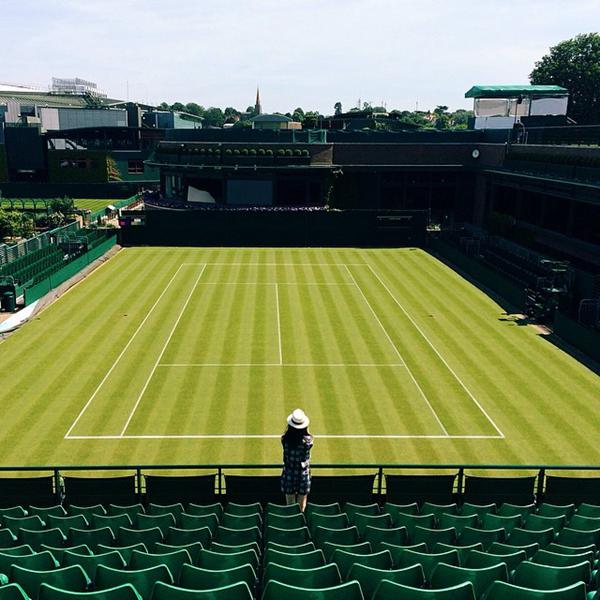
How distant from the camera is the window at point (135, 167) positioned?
9812 cm

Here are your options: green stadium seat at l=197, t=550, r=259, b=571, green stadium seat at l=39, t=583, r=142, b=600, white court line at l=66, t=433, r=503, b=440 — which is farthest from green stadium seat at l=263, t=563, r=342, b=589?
white court line at l=66, t=433, r=503, b=440

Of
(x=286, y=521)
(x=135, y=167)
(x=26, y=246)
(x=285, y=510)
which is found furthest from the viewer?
(x=135, y=167)

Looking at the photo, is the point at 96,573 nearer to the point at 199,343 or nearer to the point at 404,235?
the point at 199,343

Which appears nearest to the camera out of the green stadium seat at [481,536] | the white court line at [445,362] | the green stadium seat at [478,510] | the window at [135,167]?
the green stadium seat at [481,536]

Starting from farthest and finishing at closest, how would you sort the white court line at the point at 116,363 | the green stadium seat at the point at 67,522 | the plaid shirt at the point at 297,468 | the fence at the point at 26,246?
the fence at the point at 26,246
the white court line at the point at 116,363
the plaid shirt at the point at 297,468
the green stadium seat at the point at 67,522

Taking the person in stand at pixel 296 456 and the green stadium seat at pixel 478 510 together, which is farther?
the person in stand at pixel 296 456

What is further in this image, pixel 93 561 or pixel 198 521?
pixel 198 521

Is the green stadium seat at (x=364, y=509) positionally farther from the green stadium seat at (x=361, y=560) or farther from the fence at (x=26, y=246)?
the fence at (x=26, y=246)

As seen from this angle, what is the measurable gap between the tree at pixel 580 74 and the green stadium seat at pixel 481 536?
112m

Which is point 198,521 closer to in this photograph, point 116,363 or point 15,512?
point 15,512

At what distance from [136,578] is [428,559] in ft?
13.5

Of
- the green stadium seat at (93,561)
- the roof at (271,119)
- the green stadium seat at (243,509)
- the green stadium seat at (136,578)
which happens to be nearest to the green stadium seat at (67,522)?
the green stadium seat at (93,561)

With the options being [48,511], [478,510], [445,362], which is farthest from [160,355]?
[478,510]

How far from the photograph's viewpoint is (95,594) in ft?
24.6
